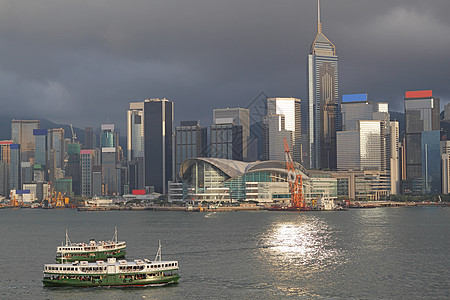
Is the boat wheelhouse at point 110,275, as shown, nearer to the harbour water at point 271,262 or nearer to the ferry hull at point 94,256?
the harbour water at point 271,262

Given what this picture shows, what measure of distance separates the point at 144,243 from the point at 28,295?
2000 inches

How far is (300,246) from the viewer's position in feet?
377

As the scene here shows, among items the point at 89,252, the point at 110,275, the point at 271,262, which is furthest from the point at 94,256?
the point at 271,262

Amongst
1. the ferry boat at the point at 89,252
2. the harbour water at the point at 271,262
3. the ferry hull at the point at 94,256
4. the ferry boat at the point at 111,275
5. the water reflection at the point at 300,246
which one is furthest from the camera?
the water reflection at the point at 300,246

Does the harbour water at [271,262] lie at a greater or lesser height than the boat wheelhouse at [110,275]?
lesser

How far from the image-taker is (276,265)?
9144 cm

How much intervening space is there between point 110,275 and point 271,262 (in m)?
27.8

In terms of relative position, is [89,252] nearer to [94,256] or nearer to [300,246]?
[94,256]

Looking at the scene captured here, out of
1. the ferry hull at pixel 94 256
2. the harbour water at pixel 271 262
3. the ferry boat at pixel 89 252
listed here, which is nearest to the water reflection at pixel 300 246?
the harbour water at pixel 271 262

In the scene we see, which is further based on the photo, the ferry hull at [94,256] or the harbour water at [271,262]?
the ferry hull at [94,256]

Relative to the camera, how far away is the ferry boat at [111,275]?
7588cm

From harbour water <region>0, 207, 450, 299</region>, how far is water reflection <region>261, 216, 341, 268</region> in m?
0.17

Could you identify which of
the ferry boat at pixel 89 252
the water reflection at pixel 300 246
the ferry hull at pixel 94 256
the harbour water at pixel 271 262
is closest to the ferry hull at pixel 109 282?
the harbour water at pixel 271 262

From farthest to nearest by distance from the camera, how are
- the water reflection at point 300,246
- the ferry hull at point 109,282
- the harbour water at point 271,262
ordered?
the water reflection at point 300,246 < the ferry hull at point 109,282 < the harbour water at point 271,262
